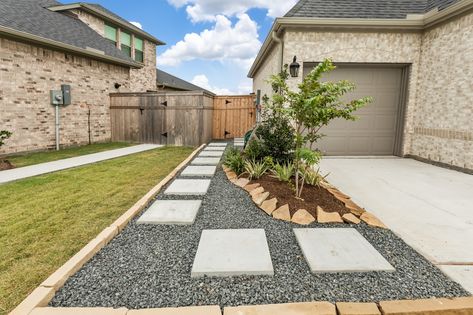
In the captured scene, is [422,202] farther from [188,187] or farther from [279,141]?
[188,187]

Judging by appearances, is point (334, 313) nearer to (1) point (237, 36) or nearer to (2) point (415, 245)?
(2) point (415, 245)

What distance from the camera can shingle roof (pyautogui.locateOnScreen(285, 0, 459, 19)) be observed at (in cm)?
741

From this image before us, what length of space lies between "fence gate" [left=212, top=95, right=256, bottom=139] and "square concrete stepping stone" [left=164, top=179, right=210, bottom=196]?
790 cm

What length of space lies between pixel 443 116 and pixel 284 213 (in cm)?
588

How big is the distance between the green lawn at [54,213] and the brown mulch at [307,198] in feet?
6.74

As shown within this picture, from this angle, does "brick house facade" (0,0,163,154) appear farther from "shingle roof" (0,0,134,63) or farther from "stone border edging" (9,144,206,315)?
"stone border edging" (9,144,206,315)

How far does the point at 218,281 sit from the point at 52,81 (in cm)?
947

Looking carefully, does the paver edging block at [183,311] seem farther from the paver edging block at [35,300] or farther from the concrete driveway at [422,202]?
the concrete driveway at [422,202]

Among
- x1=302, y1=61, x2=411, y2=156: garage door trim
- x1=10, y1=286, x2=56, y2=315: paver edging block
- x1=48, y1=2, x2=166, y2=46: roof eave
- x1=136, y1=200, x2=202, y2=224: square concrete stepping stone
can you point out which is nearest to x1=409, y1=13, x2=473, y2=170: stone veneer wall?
x1=302, y1=61, x2=411, y2=156: garage door trim

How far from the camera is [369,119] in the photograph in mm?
7973

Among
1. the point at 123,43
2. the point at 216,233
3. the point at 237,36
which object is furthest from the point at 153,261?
the point at 237,36

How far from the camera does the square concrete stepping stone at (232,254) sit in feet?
7.20

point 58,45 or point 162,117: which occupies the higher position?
point 58,45

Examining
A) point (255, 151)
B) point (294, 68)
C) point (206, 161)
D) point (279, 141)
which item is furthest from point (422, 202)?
point (206, 161)
